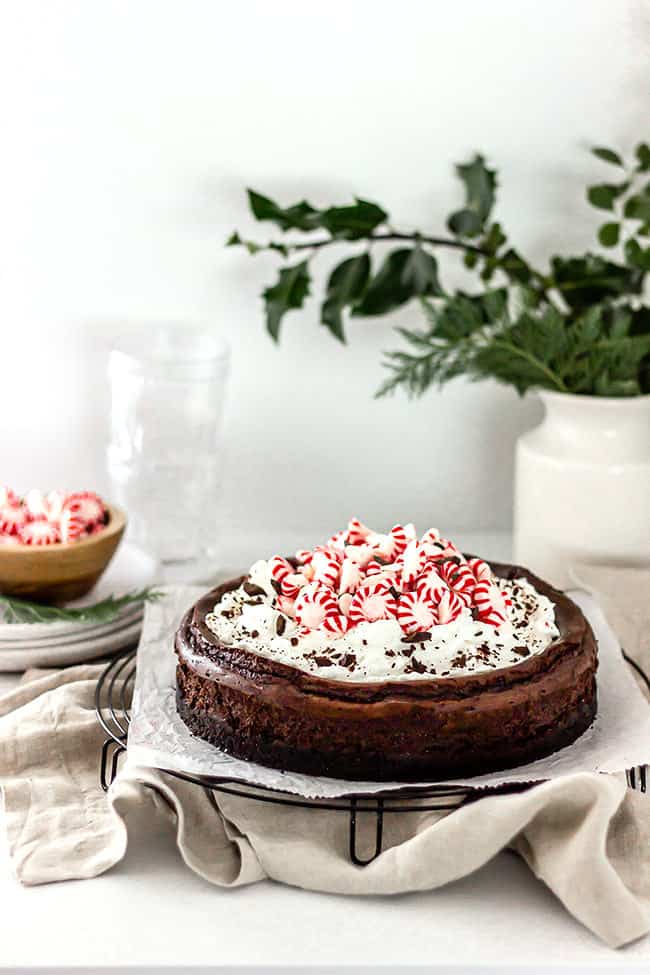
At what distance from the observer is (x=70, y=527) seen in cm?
138

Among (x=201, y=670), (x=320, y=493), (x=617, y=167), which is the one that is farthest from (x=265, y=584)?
(x=617, y=167)

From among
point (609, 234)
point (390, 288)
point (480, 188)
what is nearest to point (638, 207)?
point (609, 234)

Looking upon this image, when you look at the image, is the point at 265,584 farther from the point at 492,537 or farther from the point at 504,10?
the point at 504,10

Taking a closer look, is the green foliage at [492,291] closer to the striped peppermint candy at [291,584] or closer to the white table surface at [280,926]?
the striped peppermint candy at [291,584]

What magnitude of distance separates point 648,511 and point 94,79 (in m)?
0.95

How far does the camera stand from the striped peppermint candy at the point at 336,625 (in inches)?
41.9

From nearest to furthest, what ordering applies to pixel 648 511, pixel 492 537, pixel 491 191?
pixel 648 511 < pixel 491 191 < pixel 492 537

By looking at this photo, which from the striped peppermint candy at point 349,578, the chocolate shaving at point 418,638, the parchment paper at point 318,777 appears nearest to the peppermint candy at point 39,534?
the parchment paper at point 318,777

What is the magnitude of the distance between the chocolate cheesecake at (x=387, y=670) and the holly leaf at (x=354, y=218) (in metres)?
0.56

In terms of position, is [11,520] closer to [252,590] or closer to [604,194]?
[252,590]

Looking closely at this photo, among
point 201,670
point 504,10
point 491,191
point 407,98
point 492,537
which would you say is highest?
point 504,10

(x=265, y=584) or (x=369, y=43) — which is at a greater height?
(x=369, y=43)

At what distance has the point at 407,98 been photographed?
168 centimetres

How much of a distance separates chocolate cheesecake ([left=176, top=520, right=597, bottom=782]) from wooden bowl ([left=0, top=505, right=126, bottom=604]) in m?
0.26
